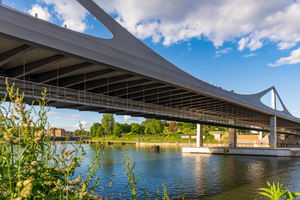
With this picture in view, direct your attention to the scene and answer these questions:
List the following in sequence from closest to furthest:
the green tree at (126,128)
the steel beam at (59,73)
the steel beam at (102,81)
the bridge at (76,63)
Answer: the bridge at (76,63)
the steel beam at (59,73)
the steel beam at (102,81)
the green tree at (126,128)

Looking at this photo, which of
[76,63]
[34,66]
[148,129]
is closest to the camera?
[34,66]

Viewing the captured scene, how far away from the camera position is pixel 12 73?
1728 cm

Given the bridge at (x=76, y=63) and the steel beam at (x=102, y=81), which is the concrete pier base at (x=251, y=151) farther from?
the steel beam at (x=102, y=81)

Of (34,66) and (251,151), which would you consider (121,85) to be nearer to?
(34,66)

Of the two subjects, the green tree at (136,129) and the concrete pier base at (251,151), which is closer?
the concrete pier base at (251,151)

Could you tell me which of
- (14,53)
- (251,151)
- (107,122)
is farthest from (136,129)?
(14,53)

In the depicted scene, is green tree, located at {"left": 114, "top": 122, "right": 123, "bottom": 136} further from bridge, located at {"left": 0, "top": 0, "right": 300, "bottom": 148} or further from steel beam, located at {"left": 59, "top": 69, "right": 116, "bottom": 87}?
steel beam, located at {"left": 59, "top": 69, "right": 116, "bottom": 87}

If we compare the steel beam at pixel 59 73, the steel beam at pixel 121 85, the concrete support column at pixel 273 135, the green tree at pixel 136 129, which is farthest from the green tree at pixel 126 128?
the steel beam at pixel 59 73

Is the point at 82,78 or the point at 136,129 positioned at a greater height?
the point at 82,78

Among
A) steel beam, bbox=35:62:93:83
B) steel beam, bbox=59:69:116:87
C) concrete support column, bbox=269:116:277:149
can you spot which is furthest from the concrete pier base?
steel beam, bbox=35:62:93:83

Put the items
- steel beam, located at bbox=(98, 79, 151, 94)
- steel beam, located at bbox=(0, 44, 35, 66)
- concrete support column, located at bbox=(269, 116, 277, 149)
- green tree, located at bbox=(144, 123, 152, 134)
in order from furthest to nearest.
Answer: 1. green tree, located at bbox=(144, 123, 152, 134)
2. concrete support column, located at bbox=(269, 116, 277, 149)
3. steel beam, located at bbox=(98, 79, 151, 94)
4. steel beam, located at bbox=(0, 44, 35, 66)

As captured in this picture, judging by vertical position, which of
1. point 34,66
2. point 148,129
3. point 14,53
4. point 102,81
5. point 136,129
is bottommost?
point 136,129

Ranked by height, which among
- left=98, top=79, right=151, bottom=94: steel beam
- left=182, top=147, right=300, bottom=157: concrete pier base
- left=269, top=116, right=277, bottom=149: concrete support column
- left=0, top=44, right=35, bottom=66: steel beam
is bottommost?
left=182, top=147, right=300, bottom=157: concrete pier base

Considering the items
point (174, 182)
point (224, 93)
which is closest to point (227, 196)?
point (174, 182)
